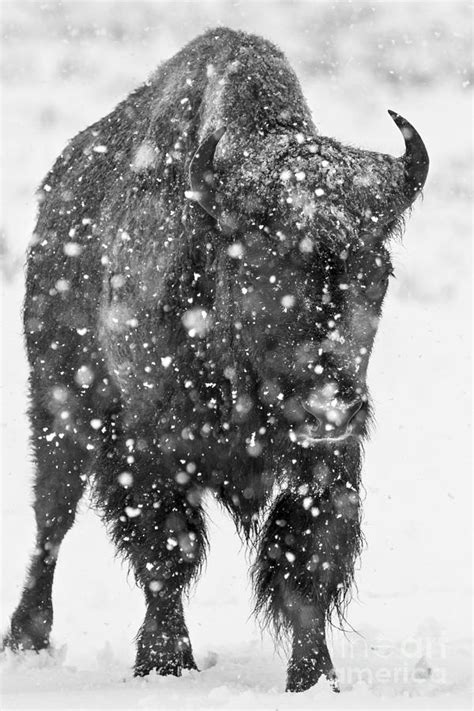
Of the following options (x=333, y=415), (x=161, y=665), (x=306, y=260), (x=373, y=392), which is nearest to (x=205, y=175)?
(x=306, y=260)

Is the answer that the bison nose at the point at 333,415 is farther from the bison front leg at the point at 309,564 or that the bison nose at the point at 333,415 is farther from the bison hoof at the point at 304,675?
the bison hoof at the point at 304,675

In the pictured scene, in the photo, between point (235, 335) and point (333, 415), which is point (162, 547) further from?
point (333, 415)

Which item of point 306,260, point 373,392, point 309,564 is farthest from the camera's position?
point 373,392

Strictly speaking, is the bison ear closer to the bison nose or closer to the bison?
the bison

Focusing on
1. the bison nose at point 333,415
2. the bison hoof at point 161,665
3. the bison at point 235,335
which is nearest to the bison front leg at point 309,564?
the bison at point 235,335

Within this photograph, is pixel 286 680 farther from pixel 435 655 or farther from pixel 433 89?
pixel 433 89
